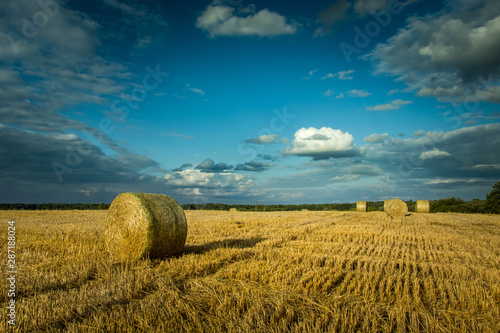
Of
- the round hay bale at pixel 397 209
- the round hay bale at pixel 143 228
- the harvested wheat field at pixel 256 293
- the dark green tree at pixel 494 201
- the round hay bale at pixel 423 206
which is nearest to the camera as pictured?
the harvested wheat field at pixel 256 293

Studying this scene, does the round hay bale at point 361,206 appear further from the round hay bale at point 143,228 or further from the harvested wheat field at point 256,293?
the round hay bale at point 143,228

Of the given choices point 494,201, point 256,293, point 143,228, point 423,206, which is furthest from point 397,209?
point 256,293

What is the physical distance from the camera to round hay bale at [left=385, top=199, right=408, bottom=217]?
25045 mm

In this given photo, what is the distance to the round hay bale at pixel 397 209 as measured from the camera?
25.0 m

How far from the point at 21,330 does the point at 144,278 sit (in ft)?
6.45

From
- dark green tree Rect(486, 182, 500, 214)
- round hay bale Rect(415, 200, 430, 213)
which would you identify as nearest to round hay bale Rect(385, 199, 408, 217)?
round hay bale Rect(415, 200, 430, 213)

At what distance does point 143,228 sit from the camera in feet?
23.3

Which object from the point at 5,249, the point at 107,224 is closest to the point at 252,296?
the point at 107,224

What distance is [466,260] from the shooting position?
7473mm

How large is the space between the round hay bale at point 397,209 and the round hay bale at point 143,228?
72.8 ft

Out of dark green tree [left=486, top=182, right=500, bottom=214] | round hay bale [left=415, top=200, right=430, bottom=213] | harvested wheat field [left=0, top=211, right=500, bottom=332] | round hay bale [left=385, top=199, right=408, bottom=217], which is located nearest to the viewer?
harvested wheat field [left=0, top=211, right=500, bottom=332]

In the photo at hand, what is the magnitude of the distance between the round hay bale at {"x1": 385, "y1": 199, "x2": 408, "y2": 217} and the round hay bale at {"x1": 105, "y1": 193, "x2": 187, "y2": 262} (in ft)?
72.8

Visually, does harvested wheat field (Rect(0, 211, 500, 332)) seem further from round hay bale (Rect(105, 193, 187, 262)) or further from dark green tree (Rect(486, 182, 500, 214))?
dark green tree (Rect(486, 182, 500, 214))

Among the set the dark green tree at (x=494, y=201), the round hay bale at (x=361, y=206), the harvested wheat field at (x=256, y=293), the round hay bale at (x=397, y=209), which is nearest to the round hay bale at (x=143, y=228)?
the harvested wheat field at (x=256, y=293)
